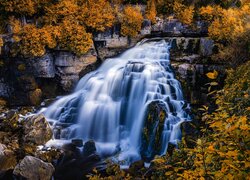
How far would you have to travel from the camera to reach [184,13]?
69.7 feet

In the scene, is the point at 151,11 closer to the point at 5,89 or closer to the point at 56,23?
the point at 56,23

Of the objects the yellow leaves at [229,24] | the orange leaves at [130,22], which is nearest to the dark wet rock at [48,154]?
the orange leaves at [130,22]

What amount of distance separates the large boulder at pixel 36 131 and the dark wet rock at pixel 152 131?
6162 millimetres

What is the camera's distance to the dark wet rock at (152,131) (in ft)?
50.8

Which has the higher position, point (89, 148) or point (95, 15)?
point (95, 15)

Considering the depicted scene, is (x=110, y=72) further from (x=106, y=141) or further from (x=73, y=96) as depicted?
(x=106, y=141)

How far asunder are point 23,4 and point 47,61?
4.96m

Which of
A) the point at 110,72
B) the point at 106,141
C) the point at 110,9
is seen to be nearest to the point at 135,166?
the point at 106,141

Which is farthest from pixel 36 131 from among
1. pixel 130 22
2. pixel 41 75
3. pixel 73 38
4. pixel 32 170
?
pixel 130 22

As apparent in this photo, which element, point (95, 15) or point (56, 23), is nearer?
point (56, 23)

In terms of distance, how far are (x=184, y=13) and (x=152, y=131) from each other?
10.6m

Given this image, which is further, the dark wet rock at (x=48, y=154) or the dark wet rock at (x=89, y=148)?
the dark wet rock at (x=89, y=148)

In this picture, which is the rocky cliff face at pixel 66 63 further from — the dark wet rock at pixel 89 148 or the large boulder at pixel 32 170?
the large boulder at pixel 32 170

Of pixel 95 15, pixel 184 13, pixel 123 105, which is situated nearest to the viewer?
pixel 123 105
